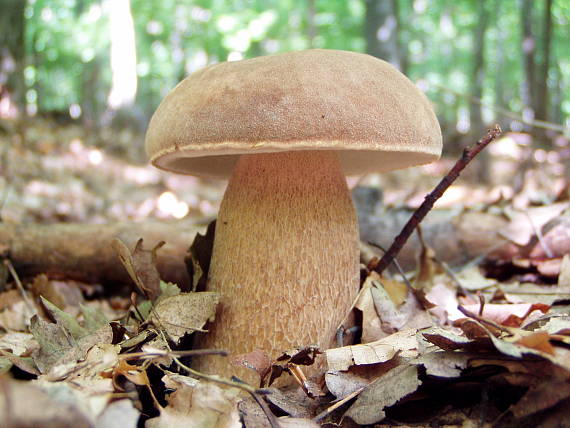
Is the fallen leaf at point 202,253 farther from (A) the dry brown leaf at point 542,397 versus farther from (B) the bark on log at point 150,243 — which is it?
(A) the dry brown leaf at point 542,397

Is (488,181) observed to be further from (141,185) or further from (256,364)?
(256,364)

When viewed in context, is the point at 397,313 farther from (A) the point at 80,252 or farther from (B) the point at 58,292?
(A) the point at 80,252

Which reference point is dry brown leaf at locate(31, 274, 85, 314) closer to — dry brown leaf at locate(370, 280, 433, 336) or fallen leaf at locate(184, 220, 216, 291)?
fallen leaf at locate(184, 220, 216, 291)

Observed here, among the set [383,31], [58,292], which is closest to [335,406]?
[58,292]

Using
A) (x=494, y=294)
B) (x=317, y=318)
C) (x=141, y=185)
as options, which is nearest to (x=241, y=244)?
(x=317, y=318)

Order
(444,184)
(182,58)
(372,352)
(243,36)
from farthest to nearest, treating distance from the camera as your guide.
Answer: (182,58) < (243,36) < (444,184) < (372,352)
